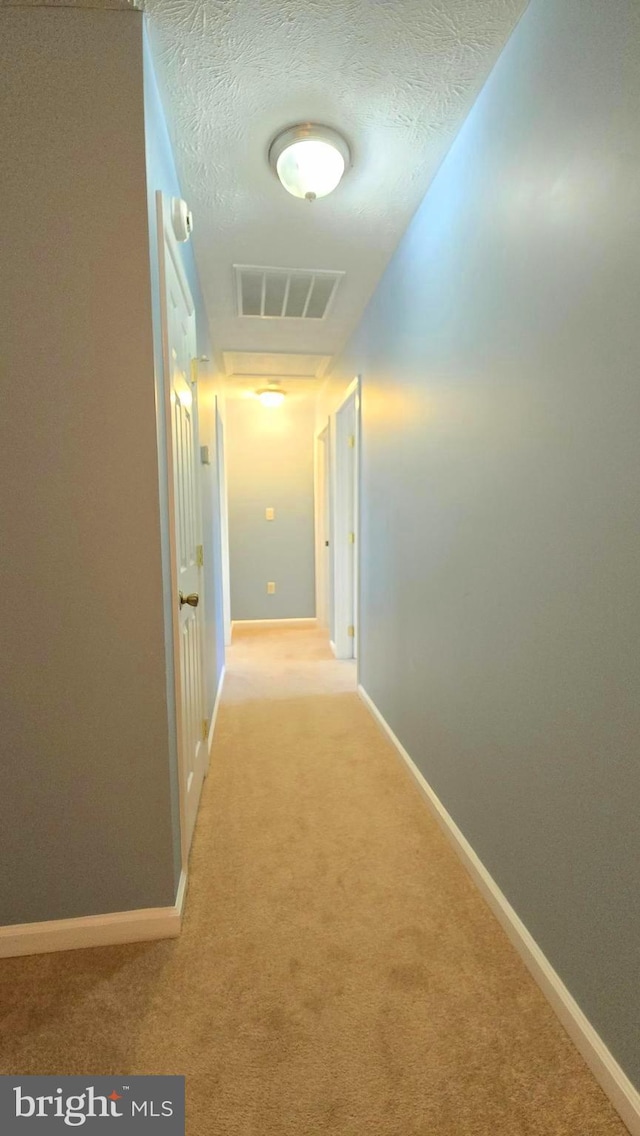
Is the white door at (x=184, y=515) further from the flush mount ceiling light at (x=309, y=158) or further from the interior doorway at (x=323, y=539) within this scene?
the interior doorway at (x=323, y=539)

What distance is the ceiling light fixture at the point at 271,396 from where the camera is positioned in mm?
4762

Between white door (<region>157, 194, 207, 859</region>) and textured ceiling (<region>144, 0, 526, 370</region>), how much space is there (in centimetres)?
38

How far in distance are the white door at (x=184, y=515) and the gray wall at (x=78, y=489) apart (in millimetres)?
178

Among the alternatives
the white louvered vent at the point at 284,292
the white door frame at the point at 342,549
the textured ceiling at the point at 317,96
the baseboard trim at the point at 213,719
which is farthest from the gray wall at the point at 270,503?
the textured ceiling at the point at 317,96

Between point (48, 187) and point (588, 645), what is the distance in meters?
Result: 1.67

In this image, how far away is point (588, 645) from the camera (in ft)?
3.51

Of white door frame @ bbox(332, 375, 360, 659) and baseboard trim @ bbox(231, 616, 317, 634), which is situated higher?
white door frame @ bbox(332, 375, 360, 659)

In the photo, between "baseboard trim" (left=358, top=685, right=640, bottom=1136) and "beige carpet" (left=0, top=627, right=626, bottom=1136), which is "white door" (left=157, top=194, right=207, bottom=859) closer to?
"beige carpet" (left=0, top=627, right=626, bottom=1136)

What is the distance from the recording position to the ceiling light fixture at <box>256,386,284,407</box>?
476 cm

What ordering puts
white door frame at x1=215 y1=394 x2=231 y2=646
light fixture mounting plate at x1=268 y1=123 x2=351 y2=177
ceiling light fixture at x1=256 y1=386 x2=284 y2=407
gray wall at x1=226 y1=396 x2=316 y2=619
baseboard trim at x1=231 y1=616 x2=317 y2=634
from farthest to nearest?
baseboard trim at x1=231 y1=616 x2=317 y2=634
gray wall at x1=226 y1=396 x2=316 y2=619
ceiling light fixture at x1=256 y1=386 x2=284 y2=407
white door frame at x1=215 y1=394 x2=231 y2=646
light fixture mounting plate at x1=268 y1=123 x2=351 y2=177

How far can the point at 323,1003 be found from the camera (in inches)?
47.9

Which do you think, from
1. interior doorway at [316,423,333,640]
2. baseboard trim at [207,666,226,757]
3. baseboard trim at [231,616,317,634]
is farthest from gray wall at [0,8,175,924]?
baseboard trim at [231,616,317,634]

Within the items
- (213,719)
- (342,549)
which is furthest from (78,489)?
(342,549)

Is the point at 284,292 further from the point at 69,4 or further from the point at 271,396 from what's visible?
the point at 271,396
